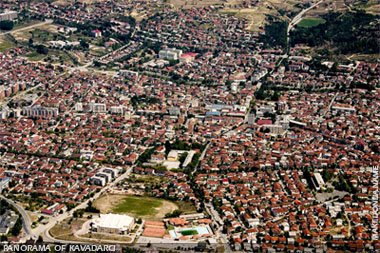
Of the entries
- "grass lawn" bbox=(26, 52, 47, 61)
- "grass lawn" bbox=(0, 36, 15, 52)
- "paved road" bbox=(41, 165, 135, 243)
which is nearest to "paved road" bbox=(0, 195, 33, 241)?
"paved road" bbox=(41, 165, 135, 243)

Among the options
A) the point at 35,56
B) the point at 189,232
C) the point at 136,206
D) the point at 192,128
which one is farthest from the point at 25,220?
the point at 35,56

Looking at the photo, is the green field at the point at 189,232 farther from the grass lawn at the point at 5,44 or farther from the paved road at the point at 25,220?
the grass lawn at the point at 5,44

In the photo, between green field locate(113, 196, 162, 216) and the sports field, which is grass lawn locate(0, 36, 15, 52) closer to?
the sports field

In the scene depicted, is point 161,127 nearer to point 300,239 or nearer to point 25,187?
point 25,187

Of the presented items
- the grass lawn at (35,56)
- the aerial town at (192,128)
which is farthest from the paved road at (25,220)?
the grass lawn at (35,56)

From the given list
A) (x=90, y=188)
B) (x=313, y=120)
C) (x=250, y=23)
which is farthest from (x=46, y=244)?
(x=250, y=23)

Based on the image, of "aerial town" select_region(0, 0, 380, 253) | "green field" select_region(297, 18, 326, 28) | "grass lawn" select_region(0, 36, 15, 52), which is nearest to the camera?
"aerial town" select_region(0, 0, 380, 253)
